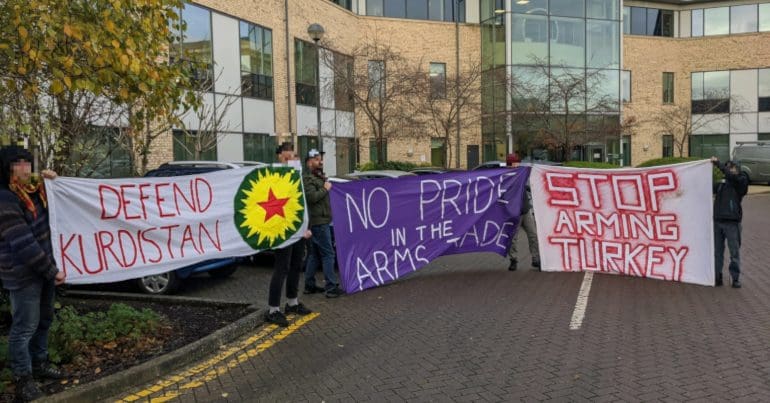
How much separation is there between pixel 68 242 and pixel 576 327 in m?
5.15

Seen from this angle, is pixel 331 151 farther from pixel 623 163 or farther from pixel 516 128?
pixel 623 163

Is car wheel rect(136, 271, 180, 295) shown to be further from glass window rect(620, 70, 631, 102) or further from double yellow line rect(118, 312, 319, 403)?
glass window rect(620, 70, 631, 102)

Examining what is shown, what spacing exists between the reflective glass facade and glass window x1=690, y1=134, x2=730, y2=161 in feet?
35.1

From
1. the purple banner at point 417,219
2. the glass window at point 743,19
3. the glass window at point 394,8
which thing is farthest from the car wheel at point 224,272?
the glass window at point 743,19

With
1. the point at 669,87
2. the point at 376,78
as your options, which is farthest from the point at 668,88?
the point at 376,78

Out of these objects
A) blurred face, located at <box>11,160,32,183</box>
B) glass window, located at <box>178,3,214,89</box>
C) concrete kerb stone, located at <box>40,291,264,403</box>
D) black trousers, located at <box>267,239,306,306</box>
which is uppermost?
glass window, located at <box>178,3,214,89</box>

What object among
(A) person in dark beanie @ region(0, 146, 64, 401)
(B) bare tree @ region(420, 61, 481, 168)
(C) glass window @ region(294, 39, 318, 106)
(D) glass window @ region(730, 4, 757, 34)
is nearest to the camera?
(A) person in dark beanie @ region(0, 146, 64, 401)

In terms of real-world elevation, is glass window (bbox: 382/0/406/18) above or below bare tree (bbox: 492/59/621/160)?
above

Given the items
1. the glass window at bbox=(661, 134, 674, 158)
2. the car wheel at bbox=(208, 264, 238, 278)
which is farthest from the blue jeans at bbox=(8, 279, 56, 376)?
the glass window at bbox=(661, 134, 674, 158)

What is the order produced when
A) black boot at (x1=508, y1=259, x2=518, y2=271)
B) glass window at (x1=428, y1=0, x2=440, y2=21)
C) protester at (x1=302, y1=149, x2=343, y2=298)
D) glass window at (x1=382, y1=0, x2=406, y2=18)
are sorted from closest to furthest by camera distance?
protester at (x1=302, y1=149, x2=343, y2=298), black boot at (x1=508, y1=259, x2=518, y2=271), glass window at (x1=382, y1=0, x2=406, y2=18), glass window at (x1=428, y1=0, x2=440, y2=21)

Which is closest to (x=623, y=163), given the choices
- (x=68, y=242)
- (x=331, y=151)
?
(x=331, y=151)

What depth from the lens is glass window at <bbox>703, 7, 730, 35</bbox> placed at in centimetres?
3966

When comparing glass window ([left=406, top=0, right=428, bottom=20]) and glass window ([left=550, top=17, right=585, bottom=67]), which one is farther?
glass window ([left=406, top=0, right=428, bottom=20])

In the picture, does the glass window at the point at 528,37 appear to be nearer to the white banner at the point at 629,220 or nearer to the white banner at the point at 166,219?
the white banner at the point at 629,220
